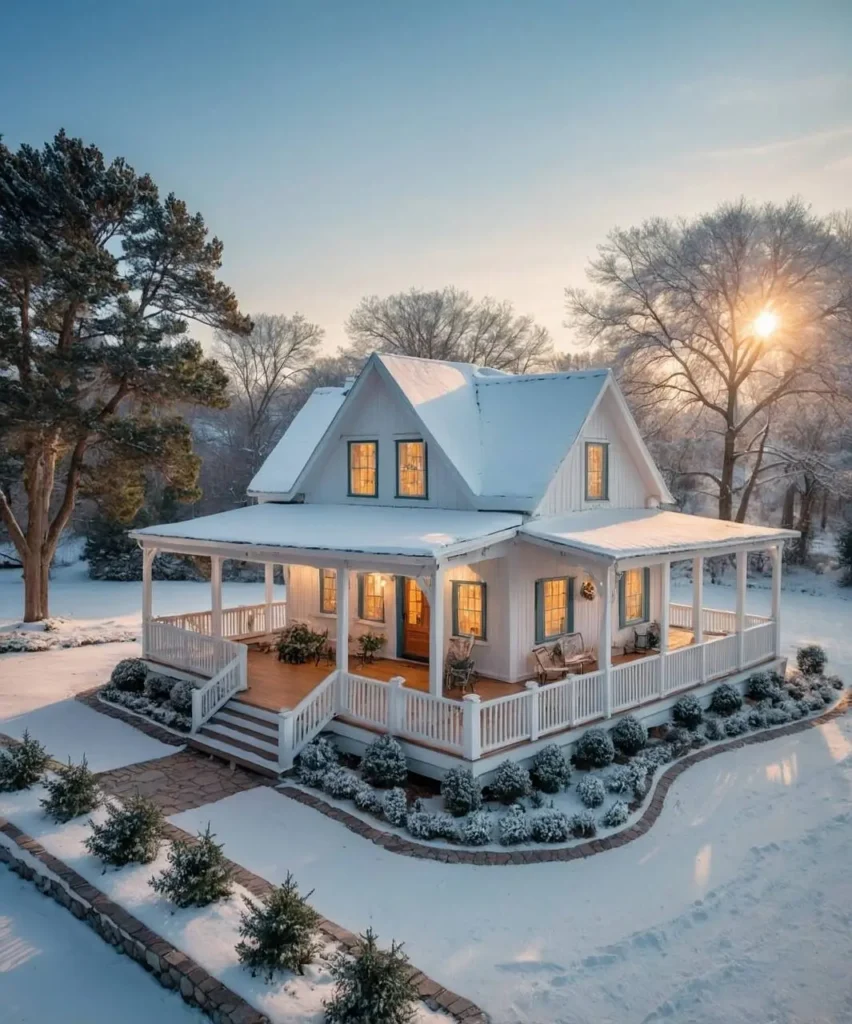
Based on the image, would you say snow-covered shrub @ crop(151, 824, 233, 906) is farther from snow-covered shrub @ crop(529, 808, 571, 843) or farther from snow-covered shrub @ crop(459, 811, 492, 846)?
snow-covered shrub @ crop(529, 808, 571, 843)

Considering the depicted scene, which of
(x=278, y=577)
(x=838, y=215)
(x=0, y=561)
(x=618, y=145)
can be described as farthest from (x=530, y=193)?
(x=0, y=561)

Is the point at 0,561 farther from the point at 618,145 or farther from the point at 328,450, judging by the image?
the point at 618,145

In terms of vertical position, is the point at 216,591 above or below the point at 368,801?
above

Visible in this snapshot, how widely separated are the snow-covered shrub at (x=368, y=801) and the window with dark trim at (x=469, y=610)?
448 centimetres

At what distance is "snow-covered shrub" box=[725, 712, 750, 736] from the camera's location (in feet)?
43.4

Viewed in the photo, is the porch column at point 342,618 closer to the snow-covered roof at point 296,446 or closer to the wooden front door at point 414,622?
the wooden front door at point 414,622

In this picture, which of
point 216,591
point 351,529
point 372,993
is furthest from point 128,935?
point 216,591

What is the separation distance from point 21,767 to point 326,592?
7.49 meters

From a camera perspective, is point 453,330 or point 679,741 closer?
point 679,741

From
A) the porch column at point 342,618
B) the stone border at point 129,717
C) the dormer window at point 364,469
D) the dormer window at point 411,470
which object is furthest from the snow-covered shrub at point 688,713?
the stone border at point 129,717

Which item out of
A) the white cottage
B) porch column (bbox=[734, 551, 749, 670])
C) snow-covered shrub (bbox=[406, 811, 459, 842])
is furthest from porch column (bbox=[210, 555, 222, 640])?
porch column (bbox=[734, 551, 749, 670])

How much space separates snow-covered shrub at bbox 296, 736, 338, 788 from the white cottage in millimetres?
288

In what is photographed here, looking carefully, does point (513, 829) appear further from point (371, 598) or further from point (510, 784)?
point (371, 598)

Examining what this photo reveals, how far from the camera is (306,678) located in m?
14.1
